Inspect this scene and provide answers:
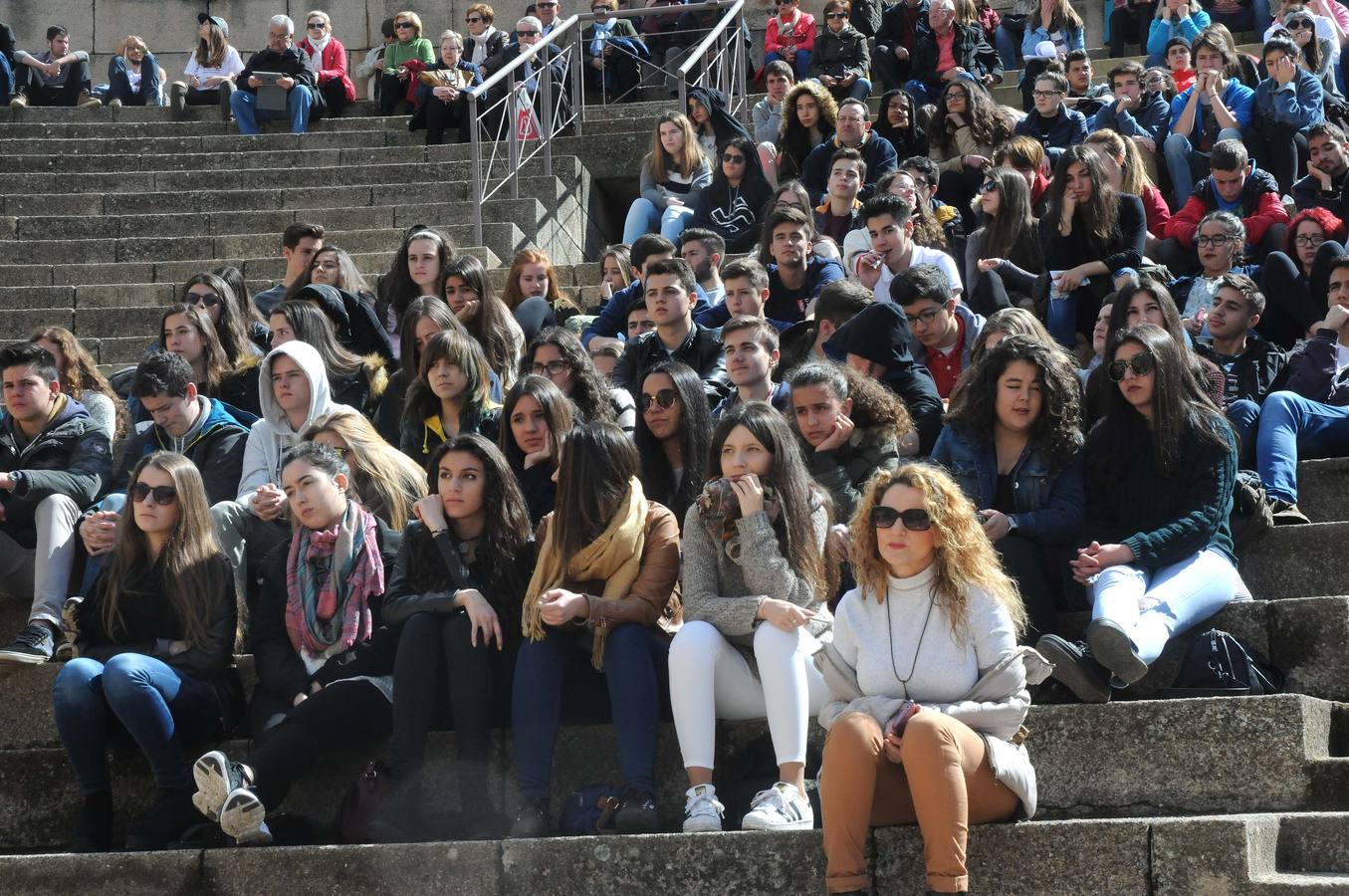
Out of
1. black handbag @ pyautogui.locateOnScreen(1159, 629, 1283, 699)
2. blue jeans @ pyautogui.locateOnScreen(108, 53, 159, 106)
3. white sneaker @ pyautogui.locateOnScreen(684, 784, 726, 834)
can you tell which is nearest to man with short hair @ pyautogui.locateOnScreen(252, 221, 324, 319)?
white sneaker @ pyautogui.locateOnScreen(684, 784, 726, 834)

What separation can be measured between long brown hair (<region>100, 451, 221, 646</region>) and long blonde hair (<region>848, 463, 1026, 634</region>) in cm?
233

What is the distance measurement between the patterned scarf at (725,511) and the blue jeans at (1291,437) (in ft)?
6.62

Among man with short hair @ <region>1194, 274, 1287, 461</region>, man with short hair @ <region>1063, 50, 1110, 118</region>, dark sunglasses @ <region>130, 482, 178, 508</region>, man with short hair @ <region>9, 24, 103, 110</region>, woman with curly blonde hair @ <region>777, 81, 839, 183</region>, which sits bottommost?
dark sunglasses @ <region>130, 482, 178, 508</region>

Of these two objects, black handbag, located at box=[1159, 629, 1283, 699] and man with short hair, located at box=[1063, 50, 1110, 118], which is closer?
black handbag, located at box=[1159, 629, 1283, 699]

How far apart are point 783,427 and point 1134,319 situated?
192 centimetres

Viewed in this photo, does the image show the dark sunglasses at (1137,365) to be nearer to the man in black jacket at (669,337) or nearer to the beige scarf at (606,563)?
the beige scarf at (606,563)

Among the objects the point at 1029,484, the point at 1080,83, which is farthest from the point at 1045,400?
the point at 1080,83

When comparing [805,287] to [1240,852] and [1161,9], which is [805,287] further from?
[1161,9]

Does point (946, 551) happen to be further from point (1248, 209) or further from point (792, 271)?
point (1248, 209)

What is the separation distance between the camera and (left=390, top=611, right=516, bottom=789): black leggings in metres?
5.62

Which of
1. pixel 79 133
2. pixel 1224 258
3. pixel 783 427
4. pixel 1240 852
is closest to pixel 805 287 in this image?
pixel 1224 258

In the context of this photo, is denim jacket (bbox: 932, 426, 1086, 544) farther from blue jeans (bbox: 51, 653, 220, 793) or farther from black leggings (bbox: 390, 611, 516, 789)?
blue jeans (bbox: 51, 653, 220, 793)

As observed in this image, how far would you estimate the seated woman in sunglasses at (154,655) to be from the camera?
5.78m

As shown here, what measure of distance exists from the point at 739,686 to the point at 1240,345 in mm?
3170
